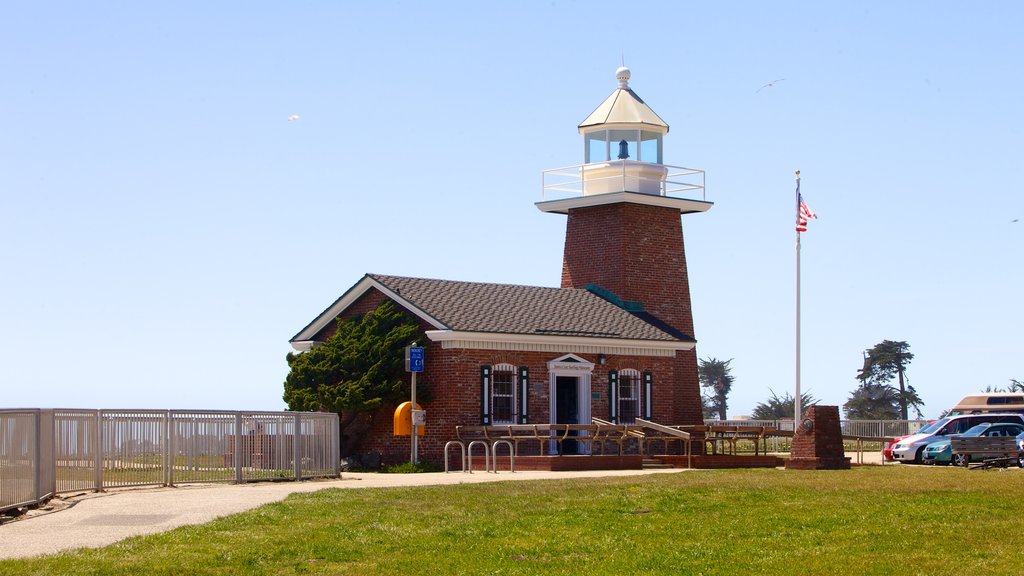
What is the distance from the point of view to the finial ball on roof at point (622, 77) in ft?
136

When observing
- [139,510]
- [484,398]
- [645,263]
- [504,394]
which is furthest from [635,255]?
[139,510]

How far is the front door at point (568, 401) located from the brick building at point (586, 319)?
1.4 inches

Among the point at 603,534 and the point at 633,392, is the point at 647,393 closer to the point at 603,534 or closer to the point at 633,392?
the point at 633,392

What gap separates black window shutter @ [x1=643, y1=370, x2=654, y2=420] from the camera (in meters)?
37.2

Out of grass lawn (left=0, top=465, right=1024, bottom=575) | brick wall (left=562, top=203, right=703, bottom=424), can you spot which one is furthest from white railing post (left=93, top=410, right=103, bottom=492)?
brick wall (left=562, top=203, right=703, bottom=424)

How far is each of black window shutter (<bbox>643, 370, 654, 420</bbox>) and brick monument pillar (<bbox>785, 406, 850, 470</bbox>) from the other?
8963 millimetres

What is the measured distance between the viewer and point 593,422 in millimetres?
34938

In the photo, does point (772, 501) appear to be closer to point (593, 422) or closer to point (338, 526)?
point (338, 526)

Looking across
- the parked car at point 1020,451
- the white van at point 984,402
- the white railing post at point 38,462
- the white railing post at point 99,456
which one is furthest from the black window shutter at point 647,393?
the white railing post at point 38,462

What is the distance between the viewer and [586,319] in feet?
122

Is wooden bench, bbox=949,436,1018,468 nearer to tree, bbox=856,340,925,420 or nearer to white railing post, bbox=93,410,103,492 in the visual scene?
white railing post, bbox=93,410,103,492

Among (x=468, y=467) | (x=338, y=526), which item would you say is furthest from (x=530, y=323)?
(x=338, y=526)

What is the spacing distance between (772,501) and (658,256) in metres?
20.8

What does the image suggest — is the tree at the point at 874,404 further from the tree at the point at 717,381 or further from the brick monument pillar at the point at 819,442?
the brick monument pillar at the point at 819,442
